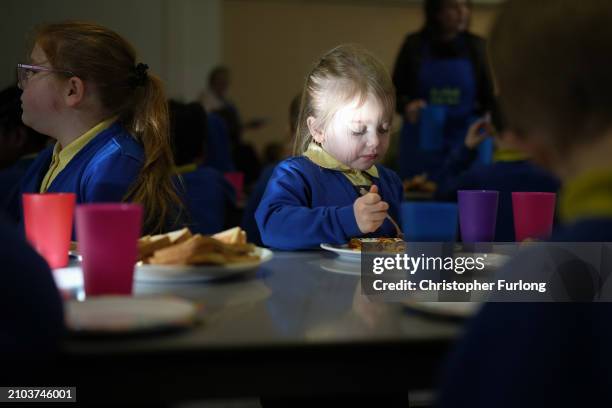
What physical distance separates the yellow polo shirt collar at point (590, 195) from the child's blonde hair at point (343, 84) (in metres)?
1.13

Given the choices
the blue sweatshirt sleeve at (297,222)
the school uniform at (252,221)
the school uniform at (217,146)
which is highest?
the blue sweatshirt sleeve at (297,222)

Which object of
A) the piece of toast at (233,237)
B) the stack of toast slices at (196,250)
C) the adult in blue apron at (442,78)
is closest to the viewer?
the stack of toast slices at (196,250)

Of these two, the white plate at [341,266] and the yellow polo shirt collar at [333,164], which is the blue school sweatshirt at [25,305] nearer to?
the white plate at [341,266]

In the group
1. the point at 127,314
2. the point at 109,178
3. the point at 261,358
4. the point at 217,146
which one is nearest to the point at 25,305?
the point at 127,314

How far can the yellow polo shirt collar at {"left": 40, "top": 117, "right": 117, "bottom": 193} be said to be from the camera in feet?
6.22

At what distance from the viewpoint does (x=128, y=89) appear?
1.98 m

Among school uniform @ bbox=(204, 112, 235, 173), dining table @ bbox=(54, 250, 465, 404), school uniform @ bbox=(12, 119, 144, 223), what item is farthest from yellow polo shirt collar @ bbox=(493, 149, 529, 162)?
school uniform @ bbox=(204, 112, 235, 173)

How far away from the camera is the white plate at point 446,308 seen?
0.86 m

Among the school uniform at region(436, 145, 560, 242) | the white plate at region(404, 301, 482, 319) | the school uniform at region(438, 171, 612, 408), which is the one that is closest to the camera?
the school uniform at region(438, 171, 612, 408)

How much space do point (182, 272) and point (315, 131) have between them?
931 millimetres

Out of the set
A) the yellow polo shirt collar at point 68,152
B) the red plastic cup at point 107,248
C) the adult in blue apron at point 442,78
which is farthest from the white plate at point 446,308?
the adult in blue apron at point 442,78

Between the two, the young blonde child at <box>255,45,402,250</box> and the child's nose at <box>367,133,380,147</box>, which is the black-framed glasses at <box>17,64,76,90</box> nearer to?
the young blonde child at <box>255,45,402,250</box>

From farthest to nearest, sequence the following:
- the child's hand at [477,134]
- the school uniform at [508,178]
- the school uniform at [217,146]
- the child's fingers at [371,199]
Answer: the school uniform at [217,146]
the child's hand at [477,134]
the school uniform at [508,178]
the child's fingers at [371,199]

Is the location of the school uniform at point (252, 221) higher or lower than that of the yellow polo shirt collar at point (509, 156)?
lower
